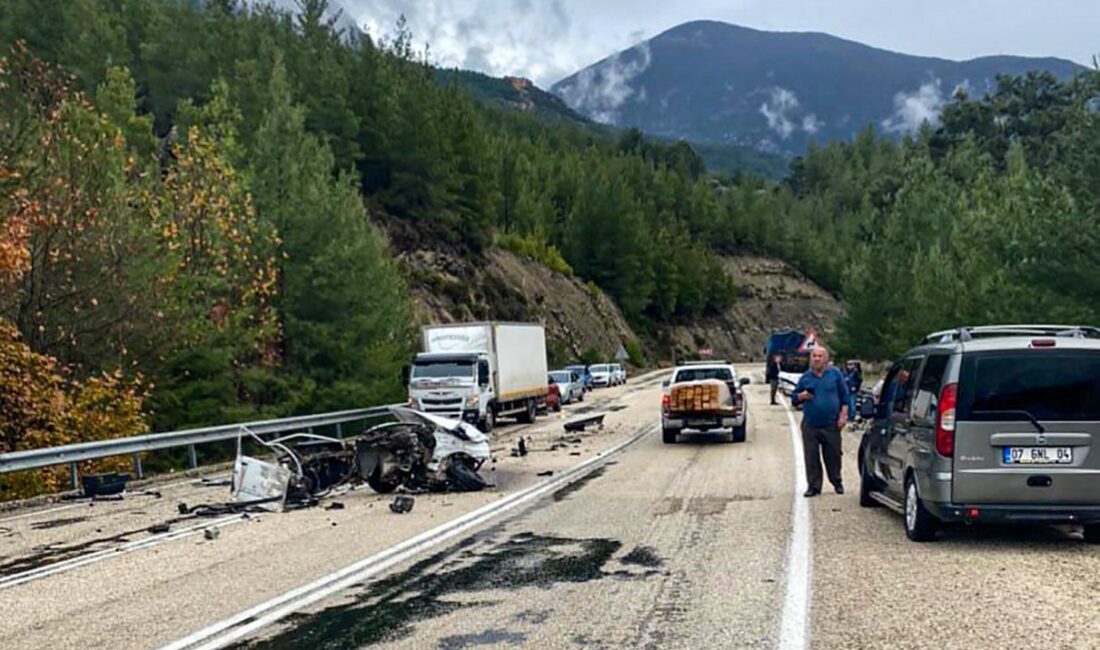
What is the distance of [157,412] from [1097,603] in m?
22.5

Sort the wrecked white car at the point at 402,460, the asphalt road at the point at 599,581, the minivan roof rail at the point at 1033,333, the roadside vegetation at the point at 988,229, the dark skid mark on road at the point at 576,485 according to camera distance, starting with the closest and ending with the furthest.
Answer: the asphalt road at the point at 599,581 → the minivan roof rail at the point at 1033,333 → the dark skid mark on road at the point at 576,485 → the wrecked white car at the point at 402,460 → the roadside vegetation at the point at 988,229

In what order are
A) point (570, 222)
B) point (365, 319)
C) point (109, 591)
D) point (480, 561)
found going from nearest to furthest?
point (109, 591)
point (480, 561)
point (365, 319)
point (570, 222)

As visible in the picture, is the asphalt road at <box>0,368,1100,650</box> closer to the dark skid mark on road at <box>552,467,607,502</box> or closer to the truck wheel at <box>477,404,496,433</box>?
the dark skid mark on road at <box>552,467,607,502</box>

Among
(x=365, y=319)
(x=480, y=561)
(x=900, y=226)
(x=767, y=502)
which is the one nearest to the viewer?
(x=480, y=561)

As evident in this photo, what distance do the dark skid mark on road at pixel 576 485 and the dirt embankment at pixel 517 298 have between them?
3705 cm

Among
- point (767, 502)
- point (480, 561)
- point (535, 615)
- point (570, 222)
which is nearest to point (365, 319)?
point (767, 502)

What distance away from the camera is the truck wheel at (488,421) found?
93.6 ft

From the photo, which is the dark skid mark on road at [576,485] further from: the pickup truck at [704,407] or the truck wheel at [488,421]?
the truck wheel at [488,421]

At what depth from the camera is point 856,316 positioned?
58812 millimetres

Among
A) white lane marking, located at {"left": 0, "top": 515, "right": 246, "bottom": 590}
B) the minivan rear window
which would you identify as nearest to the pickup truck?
white lane marking, located at {"left": 0, "top": 515, "right": 246, "bottom": 590}

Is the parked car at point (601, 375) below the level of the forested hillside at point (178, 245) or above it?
below

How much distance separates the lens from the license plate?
361 inches

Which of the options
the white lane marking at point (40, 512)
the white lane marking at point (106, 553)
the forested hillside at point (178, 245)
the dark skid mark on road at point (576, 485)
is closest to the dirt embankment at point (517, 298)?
the forested hillside at point (178, 245)

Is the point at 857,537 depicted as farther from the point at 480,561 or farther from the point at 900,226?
the point at 900,226
